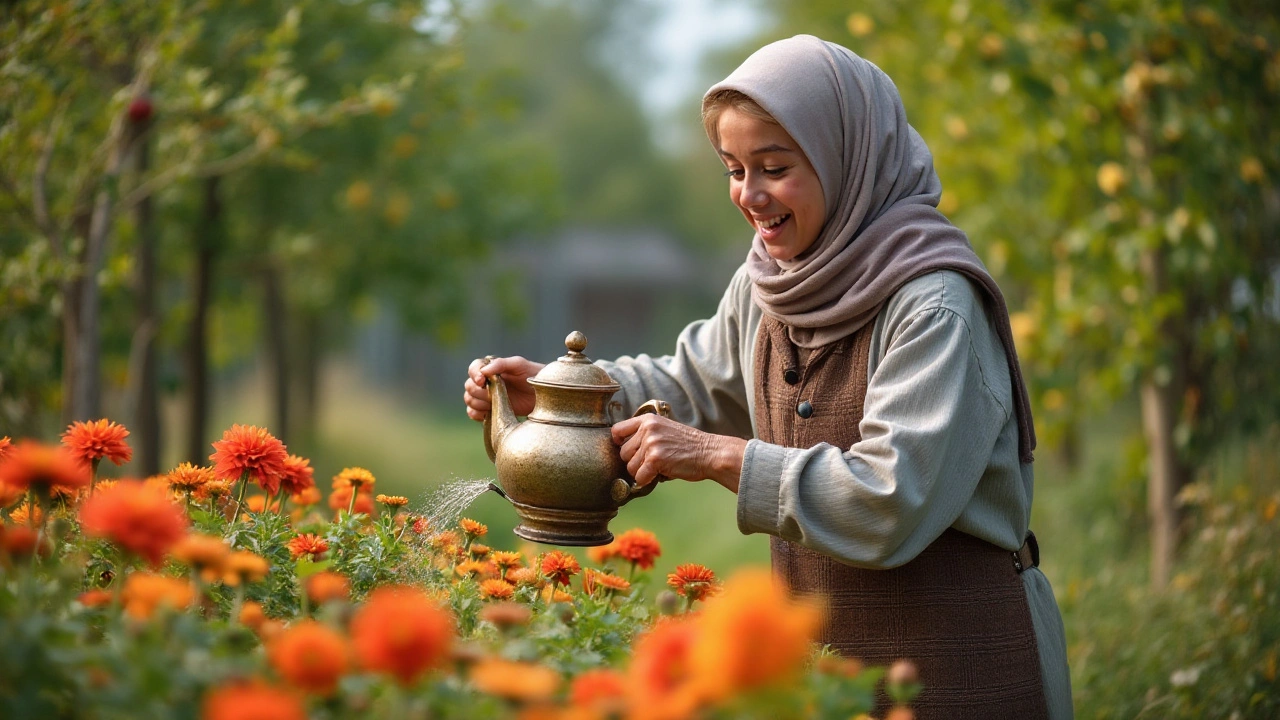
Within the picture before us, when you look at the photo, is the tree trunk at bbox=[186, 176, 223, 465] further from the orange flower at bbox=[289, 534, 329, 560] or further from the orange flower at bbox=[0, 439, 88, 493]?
the orange flower at bbox=[0, 439, 88, 493]

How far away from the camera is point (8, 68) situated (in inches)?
128

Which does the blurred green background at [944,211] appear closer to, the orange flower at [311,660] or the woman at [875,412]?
the woman at [875,412]

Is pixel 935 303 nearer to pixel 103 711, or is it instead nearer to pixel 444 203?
pixel 103 711

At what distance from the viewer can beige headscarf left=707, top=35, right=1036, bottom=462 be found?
88.4 inches

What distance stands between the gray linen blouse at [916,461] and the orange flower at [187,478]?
2.95ft

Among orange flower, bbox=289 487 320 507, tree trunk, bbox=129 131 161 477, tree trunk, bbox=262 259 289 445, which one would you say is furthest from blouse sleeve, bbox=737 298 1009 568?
tree trunk, bbox=262 259 289 445

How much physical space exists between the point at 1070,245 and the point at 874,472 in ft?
12.1

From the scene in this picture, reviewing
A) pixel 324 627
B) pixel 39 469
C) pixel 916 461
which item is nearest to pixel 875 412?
pixel 916 461

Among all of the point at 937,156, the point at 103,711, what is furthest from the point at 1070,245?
the point at 103,711

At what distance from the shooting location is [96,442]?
192 cm

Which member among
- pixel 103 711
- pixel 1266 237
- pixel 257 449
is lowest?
pixel 103 711

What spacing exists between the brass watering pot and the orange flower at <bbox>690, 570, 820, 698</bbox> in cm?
124

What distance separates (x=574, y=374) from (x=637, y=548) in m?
0.39

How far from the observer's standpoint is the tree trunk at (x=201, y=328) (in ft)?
23.4
